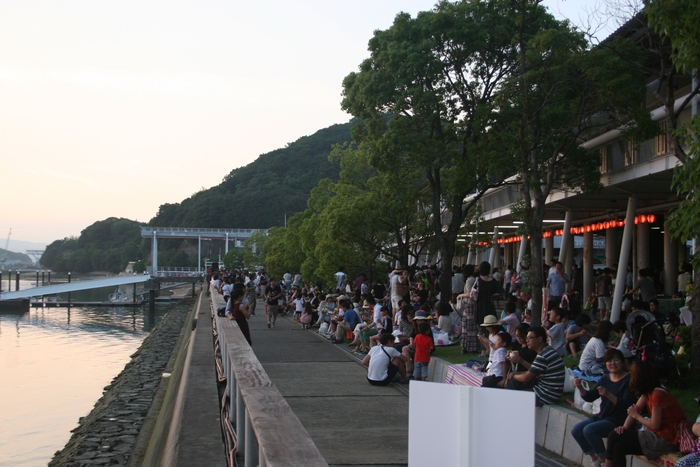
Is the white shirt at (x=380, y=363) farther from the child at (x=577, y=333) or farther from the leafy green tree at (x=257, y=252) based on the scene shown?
the leafy green tree at (x=257, y=252)

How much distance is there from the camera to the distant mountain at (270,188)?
4572 inches

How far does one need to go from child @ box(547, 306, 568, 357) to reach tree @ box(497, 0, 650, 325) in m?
1.66

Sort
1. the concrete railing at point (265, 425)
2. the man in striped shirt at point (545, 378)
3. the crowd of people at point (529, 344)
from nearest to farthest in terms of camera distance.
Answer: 1. the concrete railing at point (265, 425)
2. the crowd of people at point (529, 344)
3. the man in striped shirt at point (545, 378)

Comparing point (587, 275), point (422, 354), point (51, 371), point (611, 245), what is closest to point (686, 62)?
point (422, 354)

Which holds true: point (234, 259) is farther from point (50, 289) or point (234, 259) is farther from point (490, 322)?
point (490, 322)

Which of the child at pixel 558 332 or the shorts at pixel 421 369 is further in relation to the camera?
the shorts at pixel 421 369

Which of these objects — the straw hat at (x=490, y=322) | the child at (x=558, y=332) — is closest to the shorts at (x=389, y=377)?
the straw hat at (x=490, y=322)

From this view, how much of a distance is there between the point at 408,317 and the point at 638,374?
738 cm

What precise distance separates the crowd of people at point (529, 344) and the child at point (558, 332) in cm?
2

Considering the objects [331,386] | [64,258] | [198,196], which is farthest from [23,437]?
[64,258]

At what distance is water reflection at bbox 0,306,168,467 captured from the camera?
1855 cm

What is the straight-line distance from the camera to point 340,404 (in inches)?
396

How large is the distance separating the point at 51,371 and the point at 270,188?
93356mm

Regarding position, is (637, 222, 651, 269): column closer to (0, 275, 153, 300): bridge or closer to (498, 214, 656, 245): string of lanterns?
(498, 214, 656, 245): string of lanterns
